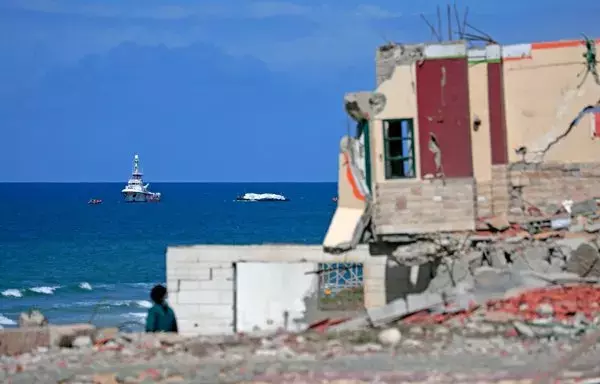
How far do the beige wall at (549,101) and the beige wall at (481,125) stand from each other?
44cm

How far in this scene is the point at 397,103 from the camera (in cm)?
1920

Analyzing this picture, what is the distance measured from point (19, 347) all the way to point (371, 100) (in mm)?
7791

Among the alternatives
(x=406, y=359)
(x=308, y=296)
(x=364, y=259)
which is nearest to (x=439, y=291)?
(x=406, y=359)

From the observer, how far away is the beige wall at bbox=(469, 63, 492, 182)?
19250 mm

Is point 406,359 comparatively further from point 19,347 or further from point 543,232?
point 19,347

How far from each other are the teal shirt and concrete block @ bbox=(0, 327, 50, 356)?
222 cm

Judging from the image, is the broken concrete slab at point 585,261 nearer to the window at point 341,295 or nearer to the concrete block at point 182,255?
the window at point 341,295

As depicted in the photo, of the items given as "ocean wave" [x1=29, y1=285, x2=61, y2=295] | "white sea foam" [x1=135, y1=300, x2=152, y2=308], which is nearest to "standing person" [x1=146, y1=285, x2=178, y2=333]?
"white sea foam" [x1=135, y1=300, x2=152, y2=308]

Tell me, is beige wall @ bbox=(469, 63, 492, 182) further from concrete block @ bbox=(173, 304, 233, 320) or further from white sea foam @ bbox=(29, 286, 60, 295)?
white sea foam @ bbox=(29, 286, 60, 295)

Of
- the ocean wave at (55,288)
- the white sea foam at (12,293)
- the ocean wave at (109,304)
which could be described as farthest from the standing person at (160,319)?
the white sea foam at (12,293)

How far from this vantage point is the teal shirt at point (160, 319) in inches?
653

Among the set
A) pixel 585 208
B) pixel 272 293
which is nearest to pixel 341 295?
pixel 272 293

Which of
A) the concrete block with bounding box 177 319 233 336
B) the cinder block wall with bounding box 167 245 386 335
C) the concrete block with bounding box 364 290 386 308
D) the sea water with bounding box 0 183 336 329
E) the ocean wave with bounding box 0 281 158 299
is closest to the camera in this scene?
the concrete block with bounding box 364 290 386 308

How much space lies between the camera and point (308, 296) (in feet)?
80.1
